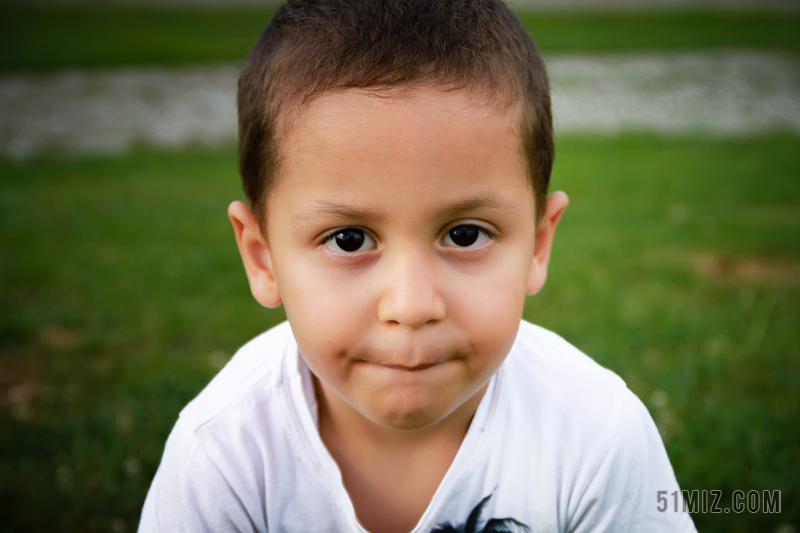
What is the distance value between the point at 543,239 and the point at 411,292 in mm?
556

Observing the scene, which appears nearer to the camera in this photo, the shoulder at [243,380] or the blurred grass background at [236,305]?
the shoulder at [243,380]

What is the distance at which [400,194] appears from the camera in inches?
55.9

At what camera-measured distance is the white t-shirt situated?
Answer: 173 centimetres

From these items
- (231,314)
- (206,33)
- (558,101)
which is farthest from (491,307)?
(206,33)

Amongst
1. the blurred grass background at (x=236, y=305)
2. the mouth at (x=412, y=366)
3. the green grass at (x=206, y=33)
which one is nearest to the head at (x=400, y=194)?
the mouth at (x=412, y=366)

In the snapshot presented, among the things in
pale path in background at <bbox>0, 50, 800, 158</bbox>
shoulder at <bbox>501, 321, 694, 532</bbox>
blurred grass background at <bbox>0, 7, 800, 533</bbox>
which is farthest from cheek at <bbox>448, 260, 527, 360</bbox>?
pale path in background at <bbox>0, 50, 800, 158</bbox>

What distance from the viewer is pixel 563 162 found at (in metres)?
7.27

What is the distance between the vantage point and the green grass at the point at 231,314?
2.67 metres

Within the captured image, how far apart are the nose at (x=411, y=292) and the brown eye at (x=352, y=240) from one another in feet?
0.26

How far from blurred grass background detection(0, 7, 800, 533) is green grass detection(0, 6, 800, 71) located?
830cm

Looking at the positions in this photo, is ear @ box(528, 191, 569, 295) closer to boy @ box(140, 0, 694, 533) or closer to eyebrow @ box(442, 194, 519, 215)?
boy @ box(140, 0, 694, 533)

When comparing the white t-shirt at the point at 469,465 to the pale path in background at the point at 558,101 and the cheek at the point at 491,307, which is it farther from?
the pale path in background at the point at 558,101

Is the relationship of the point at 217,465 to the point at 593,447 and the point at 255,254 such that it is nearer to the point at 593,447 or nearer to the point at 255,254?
the point at 255,254

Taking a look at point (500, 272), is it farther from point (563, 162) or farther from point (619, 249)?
point (563, 162)
